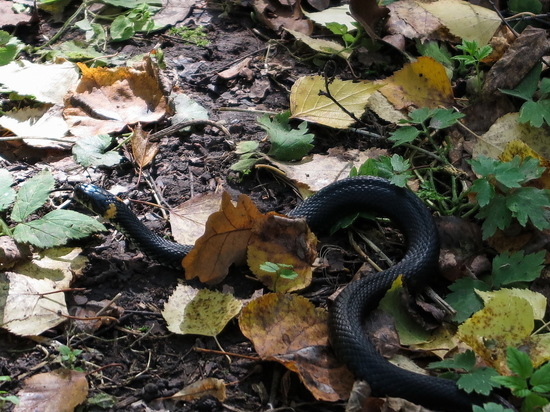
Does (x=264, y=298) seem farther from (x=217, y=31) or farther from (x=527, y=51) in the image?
(x=217, y=31)

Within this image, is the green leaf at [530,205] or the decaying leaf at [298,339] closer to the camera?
the decaying leaf at [298,339]

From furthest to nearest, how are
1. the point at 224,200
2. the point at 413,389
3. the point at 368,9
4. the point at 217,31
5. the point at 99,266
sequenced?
the point at 217,31
the point at 368,9
the point at 99,266
the point at 224,200
the point at 413,389

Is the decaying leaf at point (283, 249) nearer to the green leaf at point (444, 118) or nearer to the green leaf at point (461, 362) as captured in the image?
the green leaf at point (461, 362)

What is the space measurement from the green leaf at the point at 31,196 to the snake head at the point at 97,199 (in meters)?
0.37

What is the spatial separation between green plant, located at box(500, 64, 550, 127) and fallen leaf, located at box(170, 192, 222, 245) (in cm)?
186

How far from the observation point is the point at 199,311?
349cm

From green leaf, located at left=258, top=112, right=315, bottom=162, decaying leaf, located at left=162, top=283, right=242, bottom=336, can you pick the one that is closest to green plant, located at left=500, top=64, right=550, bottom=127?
green leaf, located at left=258, top=112, right=315, bottom=162

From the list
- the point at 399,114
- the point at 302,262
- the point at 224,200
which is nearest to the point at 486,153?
the point at 399,114

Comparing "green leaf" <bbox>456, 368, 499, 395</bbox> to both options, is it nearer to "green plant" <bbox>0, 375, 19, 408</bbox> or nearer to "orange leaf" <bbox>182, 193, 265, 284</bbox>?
"orange leaf" <bbox>182, 193, 265, 284</bbox>

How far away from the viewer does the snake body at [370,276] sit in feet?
9.99

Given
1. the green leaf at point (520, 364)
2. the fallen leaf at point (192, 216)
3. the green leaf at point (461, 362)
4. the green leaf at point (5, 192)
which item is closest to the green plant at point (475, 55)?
the fallen leaf at point (192, 216)

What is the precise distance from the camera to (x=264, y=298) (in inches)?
132

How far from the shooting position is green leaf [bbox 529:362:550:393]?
2730 millimetres

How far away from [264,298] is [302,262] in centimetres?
41
